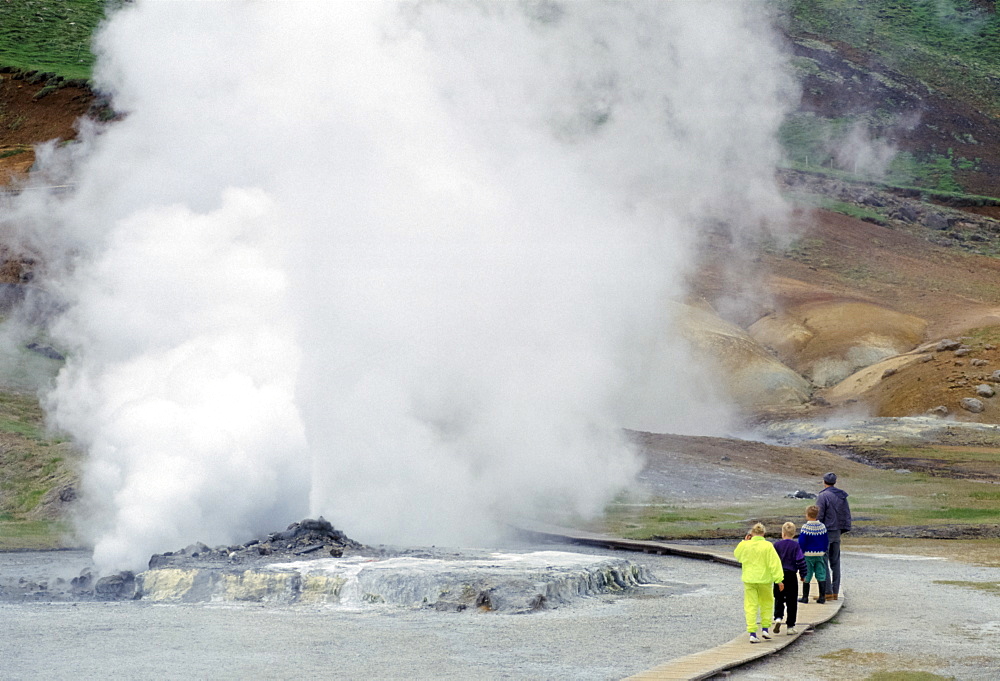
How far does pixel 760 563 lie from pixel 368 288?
1592 centimetres

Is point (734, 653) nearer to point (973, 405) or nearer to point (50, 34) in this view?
point (973, 405)

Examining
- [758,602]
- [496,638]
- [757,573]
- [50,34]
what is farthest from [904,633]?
[50,34]

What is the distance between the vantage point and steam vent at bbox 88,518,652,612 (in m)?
15.0

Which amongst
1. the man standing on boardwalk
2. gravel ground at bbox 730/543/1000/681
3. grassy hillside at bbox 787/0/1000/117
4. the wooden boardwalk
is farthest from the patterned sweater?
grassy hillside at bbox 787/0/1000/117

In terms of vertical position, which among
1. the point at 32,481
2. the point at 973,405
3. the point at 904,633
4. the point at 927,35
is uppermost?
the point at 927,35

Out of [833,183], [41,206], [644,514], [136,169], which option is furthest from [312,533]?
[833,183]

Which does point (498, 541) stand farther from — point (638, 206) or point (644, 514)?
point (638, 206)

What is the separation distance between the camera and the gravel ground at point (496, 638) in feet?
35.1

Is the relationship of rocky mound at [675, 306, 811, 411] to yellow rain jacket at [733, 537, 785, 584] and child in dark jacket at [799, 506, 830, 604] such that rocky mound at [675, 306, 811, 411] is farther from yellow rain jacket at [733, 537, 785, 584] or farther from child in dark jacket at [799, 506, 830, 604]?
yellow rain jacket at [733, 537, 785, 584]

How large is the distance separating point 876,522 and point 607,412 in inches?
723

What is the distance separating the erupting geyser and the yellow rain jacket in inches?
408

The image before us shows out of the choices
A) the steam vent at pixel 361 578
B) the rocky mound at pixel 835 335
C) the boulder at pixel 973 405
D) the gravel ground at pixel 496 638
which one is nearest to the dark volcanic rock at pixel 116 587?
the steam vent at pixel 361 578

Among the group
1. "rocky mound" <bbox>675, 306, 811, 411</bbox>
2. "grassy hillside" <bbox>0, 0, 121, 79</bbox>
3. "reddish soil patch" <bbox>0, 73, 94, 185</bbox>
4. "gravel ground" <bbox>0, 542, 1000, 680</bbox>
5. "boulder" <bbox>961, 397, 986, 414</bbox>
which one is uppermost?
"grassy hillside" <bbox>0, 0, 121, 79</bbox>

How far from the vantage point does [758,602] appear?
36.9 ft
